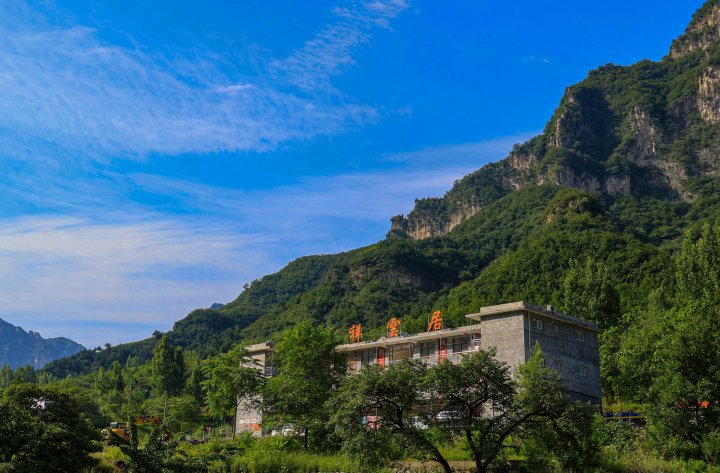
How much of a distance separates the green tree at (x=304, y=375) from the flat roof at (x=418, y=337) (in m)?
4.95

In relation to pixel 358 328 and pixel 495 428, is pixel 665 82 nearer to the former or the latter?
pixel 358 328

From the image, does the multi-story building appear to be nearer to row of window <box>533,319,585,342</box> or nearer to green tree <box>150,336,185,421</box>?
row of window <box>533,319,585,342</box>

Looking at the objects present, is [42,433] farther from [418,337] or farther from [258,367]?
[258,367]

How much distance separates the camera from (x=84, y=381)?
394 feet

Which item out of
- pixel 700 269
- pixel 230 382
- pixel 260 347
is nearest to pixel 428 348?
pixel 260 347

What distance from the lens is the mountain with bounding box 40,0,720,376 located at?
319 ft

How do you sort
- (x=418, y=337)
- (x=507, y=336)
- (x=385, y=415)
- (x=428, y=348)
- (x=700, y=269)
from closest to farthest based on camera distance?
1. (x=385, y=415)
2. (x=507, y=336)
3. (x=418, y=337)
4. (x=428, y=348)
5. (x=700, y=269)

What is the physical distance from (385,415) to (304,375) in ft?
60.9

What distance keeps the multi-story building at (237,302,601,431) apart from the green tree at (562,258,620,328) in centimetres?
1279

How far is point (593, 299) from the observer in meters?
63.8

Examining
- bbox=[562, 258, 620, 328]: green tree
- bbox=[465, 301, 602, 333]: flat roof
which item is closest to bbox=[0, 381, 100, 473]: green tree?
bbox=[465, 301, 602, 333]: flat roof

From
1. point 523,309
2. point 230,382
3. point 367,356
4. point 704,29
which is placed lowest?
point 230,382

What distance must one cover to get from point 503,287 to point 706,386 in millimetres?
65055

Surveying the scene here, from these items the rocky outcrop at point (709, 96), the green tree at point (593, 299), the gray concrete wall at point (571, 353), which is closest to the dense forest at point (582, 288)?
the green tree at point (593, 299)
